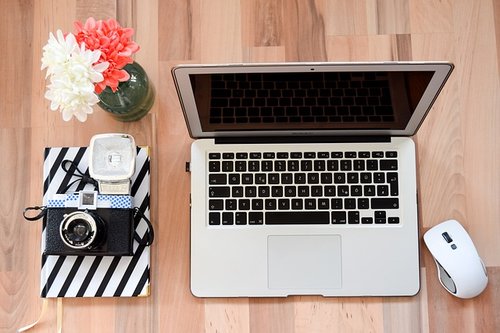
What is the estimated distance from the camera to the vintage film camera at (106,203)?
907 millimetres

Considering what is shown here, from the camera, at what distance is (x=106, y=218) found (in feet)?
2.98

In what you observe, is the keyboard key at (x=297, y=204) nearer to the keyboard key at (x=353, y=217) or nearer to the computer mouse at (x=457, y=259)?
the keyboard key at (x=353, y=217)

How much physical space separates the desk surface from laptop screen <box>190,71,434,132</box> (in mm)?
154

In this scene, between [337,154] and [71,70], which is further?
[337,154]

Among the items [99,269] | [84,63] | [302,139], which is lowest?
[99,269]

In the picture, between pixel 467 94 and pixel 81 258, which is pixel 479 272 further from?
pixel 81 258

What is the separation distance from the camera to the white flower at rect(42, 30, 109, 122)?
0.77 metres

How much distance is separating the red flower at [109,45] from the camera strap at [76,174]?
20 centimetres

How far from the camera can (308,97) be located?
0.80 meters

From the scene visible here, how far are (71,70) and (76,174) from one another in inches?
9.8

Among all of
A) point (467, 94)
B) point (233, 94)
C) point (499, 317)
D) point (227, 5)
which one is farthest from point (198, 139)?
point (499, 317)

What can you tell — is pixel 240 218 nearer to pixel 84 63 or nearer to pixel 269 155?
pixel 269 155

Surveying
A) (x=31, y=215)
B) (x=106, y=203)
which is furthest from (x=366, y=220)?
(x=31, y=215)

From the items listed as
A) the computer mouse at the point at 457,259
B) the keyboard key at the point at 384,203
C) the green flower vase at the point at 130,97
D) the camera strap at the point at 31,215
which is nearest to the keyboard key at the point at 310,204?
the keyboard key at the point at 384,203
